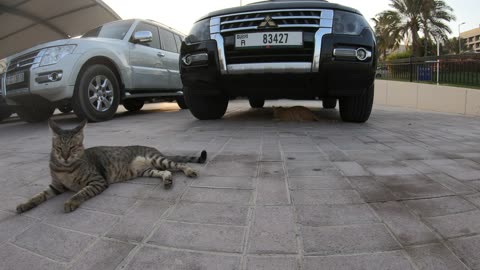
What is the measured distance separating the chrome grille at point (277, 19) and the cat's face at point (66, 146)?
91.8 inches

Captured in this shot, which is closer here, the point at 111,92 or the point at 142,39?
the point at 111,92

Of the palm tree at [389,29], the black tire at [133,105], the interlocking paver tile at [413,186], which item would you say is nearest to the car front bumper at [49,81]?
the black tire at [133,105]

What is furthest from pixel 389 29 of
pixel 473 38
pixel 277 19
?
pixel 473 38

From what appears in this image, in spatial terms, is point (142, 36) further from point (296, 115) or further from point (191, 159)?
point (191, 159)

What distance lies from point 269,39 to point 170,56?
13.9 feet

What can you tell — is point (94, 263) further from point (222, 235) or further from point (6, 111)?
point (6, 111)

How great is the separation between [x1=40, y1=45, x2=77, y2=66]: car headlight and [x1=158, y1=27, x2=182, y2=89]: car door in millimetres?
2473

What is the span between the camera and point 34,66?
4.97 meters

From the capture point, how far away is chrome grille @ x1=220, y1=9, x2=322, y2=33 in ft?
12.2

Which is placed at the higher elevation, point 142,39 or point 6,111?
point 142,39

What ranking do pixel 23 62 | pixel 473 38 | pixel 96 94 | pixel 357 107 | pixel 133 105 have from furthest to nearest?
pixel 473 38 < pixel 133 105 < pixel 96 94 < pixel 23 62 < pixel 357 107

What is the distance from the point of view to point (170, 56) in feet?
24.7

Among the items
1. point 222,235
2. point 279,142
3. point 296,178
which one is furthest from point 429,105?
point 222,235

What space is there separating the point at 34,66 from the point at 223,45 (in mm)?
2969
